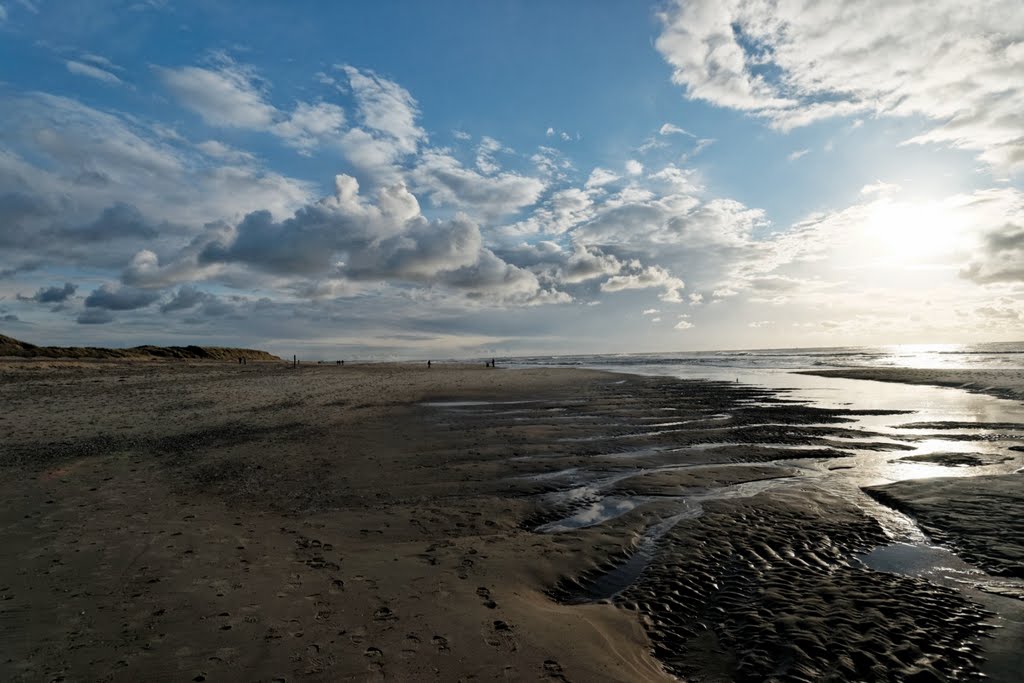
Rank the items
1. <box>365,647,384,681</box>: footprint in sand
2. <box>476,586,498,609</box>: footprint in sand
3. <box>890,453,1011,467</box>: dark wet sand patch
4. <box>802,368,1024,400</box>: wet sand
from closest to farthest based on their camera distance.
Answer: <box>365,647,384,681</box>: footprint in sand
<box>476,586,498,609</box>: footprint in sand
<box>890,453,1011,467</box>: dark wet sand patch
<box>802,368,1024,400</box>: wet sand

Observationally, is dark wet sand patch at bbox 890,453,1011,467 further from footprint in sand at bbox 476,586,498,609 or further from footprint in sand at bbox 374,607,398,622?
footprint in sand at bbox 374,607,398,622

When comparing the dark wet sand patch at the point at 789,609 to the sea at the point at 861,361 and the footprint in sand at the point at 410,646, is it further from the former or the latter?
the sea at the point at 861,361

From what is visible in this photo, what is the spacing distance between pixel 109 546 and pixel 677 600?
30.4ft

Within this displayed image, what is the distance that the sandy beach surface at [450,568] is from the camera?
5.26 m

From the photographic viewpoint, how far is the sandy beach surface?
526 cm

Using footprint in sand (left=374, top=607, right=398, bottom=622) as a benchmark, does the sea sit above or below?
above

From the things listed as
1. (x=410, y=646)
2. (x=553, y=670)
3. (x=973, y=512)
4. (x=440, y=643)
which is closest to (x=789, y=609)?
(x=553, y=670)

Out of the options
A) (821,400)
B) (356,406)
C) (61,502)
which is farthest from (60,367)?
(821,400)

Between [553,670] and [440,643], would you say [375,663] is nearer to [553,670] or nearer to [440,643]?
[440,643]

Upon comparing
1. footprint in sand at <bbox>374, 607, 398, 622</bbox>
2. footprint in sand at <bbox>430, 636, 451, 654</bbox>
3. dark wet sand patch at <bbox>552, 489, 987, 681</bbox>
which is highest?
footprint in sand at <bbox>374, 607, 398, 622</bbox>

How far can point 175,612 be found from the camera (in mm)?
5973

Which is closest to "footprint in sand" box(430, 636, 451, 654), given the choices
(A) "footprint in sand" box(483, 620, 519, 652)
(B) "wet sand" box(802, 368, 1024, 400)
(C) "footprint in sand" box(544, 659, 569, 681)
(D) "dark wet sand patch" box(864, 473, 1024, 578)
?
(A) "footprint in sand" box(483, 620, 519, 652)

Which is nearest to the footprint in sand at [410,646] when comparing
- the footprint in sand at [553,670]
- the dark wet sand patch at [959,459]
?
the footprint in sand at [553,670]

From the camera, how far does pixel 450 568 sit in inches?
Result: 295
